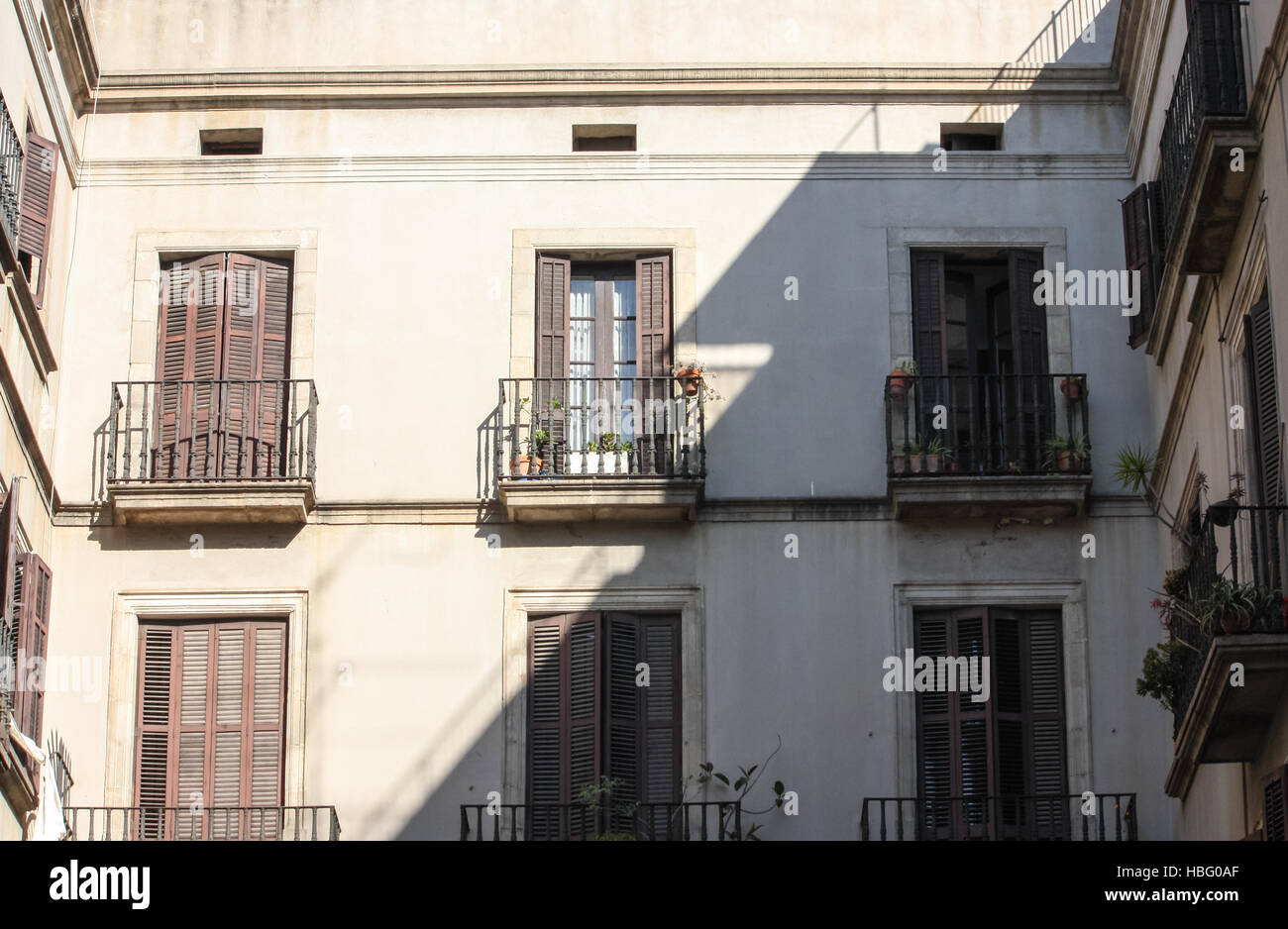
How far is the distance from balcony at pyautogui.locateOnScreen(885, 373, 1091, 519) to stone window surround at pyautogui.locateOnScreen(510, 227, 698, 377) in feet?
6.32

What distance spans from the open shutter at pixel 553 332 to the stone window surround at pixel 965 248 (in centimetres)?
282

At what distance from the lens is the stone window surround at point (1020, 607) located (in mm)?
21812

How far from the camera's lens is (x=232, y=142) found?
24.4 meters

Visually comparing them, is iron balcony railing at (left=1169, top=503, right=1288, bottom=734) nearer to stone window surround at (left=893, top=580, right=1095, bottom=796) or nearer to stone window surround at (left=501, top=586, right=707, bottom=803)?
stone window surround at (left=893, top=580, right=1095, bottom=796)

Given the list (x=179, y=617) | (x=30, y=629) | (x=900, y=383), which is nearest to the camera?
(x=30, y=629)

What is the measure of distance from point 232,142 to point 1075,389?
782cm

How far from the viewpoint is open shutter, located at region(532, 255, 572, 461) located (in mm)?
23047

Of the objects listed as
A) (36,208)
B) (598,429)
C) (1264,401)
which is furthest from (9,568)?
(1264,401)

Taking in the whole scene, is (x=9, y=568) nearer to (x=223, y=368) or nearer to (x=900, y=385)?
(x=223, y=368)

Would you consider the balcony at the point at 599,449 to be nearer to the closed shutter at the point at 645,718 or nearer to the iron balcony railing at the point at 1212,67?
the closed shutter at the point at 645,718

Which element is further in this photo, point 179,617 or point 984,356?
point 984,356

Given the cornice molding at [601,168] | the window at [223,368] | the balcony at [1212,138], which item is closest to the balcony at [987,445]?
the cornice molding at [601,168]

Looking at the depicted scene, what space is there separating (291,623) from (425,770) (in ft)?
5.57
